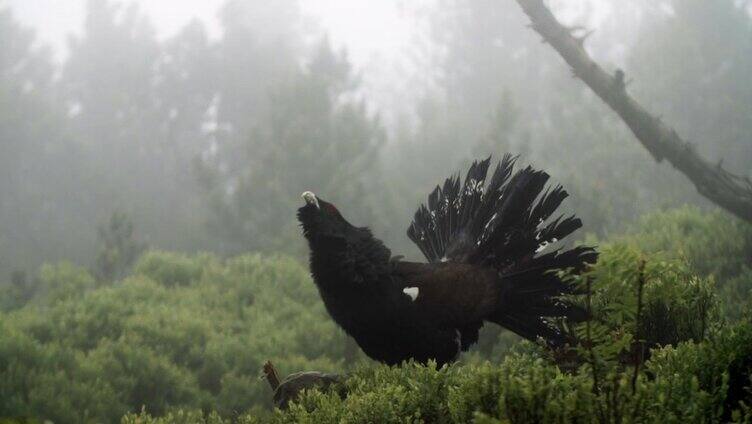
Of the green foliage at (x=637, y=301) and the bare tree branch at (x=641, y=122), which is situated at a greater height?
the bare tree branch at (x=641, y=122)

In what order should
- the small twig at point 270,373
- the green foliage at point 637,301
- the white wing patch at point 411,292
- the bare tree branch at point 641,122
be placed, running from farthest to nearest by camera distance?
the bare tree branch at point 641,122 → the white wing patch at point 411,292 → the small twig at point 270,373 → the green foliage at point 637,301

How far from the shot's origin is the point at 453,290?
4.37m

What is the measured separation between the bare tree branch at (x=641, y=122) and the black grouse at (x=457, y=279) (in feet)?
10.7

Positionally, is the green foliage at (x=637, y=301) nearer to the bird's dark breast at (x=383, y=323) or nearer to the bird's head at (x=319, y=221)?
the bird's dark breast at (x=383, y=323)

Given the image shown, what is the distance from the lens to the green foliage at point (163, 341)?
7.34m

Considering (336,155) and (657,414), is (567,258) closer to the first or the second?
(657,414)

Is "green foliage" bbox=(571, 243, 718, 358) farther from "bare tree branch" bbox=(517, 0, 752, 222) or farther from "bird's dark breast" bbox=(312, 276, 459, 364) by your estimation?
"bare tree branch" bbox=(517, 0, 752, 222)

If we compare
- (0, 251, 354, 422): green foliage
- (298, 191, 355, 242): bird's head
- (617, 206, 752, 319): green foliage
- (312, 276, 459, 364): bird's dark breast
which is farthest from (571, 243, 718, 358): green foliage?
(0, 251, 354, 422): green foliage

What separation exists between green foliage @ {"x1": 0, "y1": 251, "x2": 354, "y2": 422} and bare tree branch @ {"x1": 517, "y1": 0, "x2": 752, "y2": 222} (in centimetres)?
514

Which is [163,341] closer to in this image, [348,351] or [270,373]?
[348,351]

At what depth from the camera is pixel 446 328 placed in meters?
4.34

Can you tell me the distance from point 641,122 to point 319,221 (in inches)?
185

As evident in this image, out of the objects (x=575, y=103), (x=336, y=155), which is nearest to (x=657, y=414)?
(x=336, y=155)

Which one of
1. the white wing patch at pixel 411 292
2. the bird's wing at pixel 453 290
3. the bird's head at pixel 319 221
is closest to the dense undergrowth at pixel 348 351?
the bird's wing at pixel 453 290
